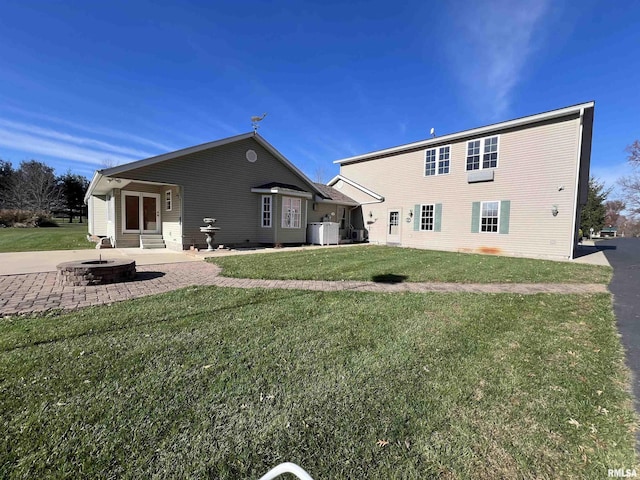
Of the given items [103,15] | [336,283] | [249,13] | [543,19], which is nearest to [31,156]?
[103,15]

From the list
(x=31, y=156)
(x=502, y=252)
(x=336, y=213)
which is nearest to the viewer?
(x=502, y=252)

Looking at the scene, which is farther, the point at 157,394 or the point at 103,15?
the point at 103,15

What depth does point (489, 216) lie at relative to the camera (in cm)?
1364

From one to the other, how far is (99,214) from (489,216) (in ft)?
70.4

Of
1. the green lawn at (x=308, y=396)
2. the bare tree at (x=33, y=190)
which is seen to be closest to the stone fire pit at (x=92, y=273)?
the green lawn at (x=308, y=396)

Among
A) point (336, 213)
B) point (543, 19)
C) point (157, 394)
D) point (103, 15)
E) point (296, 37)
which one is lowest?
point (157, 394)

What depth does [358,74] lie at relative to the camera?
13797 mm

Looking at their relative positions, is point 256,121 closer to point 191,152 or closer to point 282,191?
point 282,191

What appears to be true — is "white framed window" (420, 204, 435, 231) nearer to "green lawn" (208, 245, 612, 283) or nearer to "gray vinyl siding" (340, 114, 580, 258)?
"gray vinyl siding" (340, 114, 580, 258)

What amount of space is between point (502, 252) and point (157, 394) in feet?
48.5

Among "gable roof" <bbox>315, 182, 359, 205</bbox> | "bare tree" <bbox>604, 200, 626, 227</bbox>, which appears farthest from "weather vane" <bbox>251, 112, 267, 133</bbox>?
"bare tree" <bbox>604, 200, 626, 227</bbox>

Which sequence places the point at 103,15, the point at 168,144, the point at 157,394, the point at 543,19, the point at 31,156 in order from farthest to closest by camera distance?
the point at 31,156 < the point at 168,144 < the point at 543,19 < the point at 103,15 < the point at 157,394

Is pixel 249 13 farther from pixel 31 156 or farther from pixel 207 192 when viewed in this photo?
pixel 31 156

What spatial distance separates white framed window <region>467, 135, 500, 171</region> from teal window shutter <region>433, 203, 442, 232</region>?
93.9 inches
